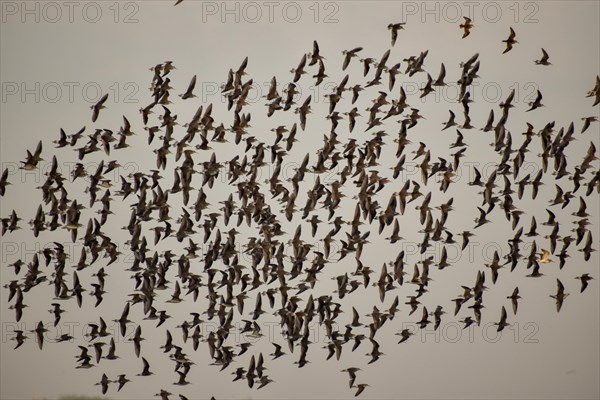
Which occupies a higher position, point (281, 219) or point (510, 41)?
point (510, 41)

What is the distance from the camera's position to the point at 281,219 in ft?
25.4

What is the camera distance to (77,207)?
753cm

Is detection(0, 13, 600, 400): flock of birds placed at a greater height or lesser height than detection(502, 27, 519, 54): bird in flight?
lesser

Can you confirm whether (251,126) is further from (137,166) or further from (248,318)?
(248,318)

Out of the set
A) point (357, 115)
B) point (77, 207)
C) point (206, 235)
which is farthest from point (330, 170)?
point (77, 207)

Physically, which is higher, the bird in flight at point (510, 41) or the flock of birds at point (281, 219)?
the bird in flight at point (510, 41)

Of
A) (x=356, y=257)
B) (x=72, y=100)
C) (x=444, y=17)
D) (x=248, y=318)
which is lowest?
(x=248, y=318)

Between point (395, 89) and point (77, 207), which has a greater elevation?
point (395, 89)

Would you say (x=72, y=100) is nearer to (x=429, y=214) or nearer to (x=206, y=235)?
(x=206, y=235)

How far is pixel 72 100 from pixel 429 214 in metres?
3.29

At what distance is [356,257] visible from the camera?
7.58 metres

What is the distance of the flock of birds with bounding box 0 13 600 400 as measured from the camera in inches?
296

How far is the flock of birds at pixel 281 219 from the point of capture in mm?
7512

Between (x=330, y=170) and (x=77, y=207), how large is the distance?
7.25 feet
